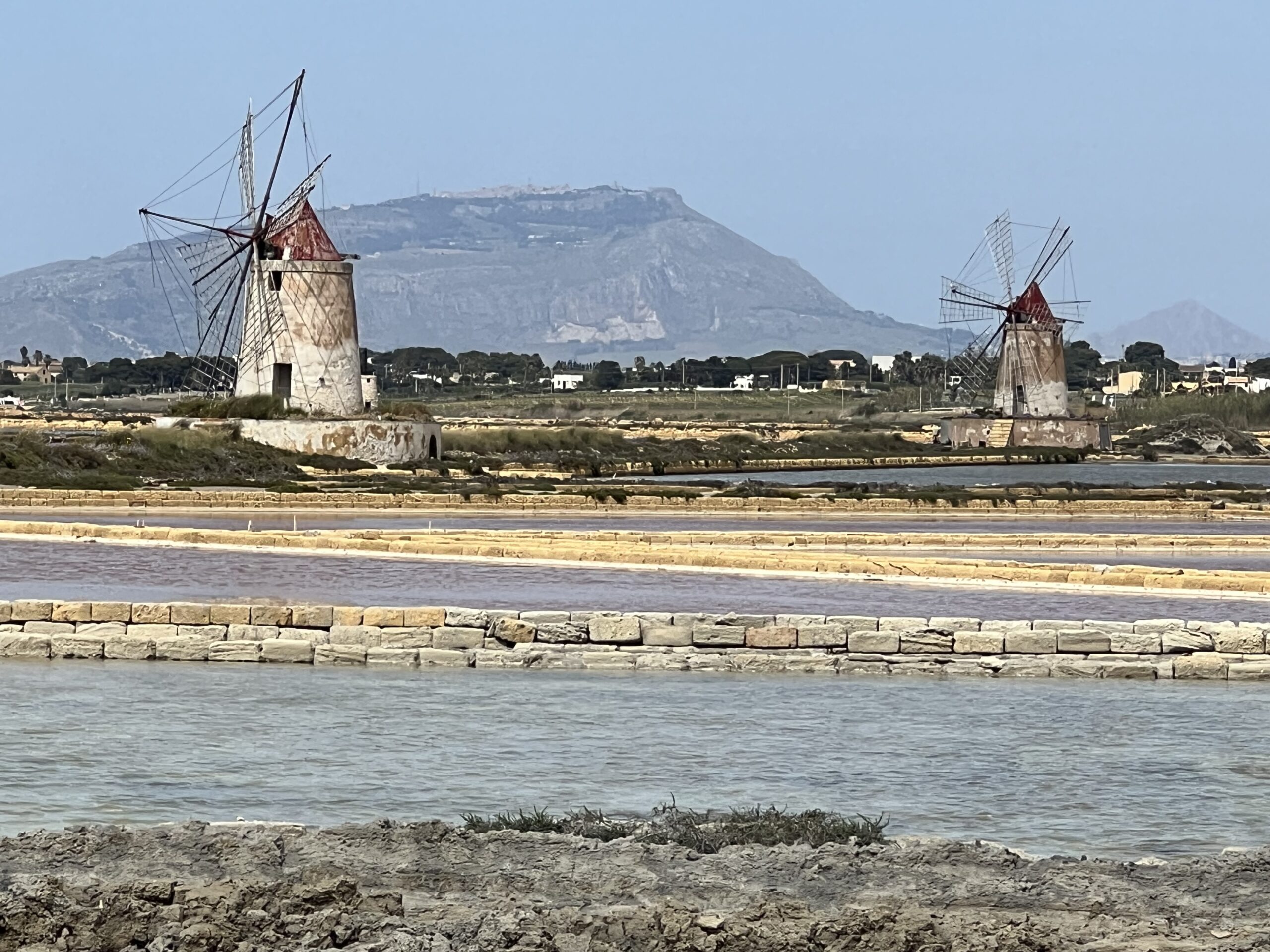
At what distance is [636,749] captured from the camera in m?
8.77

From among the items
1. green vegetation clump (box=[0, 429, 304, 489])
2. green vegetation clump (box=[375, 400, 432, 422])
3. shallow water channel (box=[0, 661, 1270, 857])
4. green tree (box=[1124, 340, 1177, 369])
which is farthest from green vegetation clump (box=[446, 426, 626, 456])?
green tree (box=[1124, 340, 1177, 369])

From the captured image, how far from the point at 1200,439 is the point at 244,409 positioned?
3919 centimetres

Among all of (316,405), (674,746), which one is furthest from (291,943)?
(316,405)

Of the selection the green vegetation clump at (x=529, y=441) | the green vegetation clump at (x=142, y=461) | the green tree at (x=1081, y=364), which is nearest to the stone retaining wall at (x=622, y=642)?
the green vegetation clump at (x=142, y=461)

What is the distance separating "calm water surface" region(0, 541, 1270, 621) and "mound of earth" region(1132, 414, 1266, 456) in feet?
166

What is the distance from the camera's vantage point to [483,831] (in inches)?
252

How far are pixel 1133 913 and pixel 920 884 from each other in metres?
0.64

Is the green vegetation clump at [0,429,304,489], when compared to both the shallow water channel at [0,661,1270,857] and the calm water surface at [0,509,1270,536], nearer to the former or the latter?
the calm water surface at [0,509,1270,536]

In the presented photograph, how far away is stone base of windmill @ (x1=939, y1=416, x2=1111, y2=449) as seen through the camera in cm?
6075

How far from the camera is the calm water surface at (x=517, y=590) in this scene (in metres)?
13.7

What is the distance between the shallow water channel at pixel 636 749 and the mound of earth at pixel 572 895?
101cm

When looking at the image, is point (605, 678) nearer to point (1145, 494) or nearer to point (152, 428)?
point (1145, 494)

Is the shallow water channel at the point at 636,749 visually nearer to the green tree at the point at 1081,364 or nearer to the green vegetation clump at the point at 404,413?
the green vegetation clump at the point at 404,413

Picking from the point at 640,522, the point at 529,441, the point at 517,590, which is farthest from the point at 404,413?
the point at 517,590
